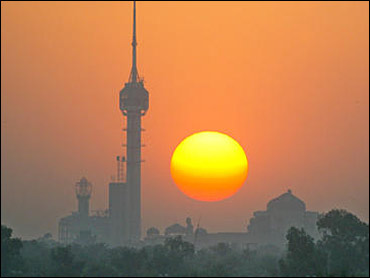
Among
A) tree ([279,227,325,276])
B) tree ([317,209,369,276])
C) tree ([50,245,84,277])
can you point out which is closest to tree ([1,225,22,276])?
tree ([50,245,84,277])

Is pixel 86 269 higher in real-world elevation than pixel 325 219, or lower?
lower

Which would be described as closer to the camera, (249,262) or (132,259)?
(132,259)

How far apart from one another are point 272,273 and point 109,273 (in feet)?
72.0

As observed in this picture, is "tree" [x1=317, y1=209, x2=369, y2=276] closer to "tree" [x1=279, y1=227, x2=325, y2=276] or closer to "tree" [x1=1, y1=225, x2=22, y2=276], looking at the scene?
"tree" [x1=279, y1=227, x2=325, y2=276]

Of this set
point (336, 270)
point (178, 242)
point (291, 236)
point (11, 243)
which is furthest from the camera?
point (178, 242)

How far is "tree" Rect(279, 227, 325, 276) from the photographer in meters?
133

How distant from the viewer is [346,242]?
530 feet

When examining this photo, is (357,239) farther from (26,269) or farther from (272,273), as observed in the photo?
(26,269)

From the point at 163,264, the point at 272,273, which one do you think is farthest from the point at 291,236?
the point at 163,264

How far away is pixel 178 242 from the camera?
175125mm

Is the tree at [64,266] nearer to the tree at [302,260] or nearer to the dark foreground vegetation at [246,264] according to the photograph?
the dark foreground vegetation at [246,264]

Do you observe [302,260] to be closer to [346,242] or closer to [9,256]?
[346,242]

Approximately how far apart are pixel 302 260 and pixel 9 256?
44.1 meters

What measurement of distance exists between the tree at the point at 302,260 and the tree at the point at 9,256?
120 ft
